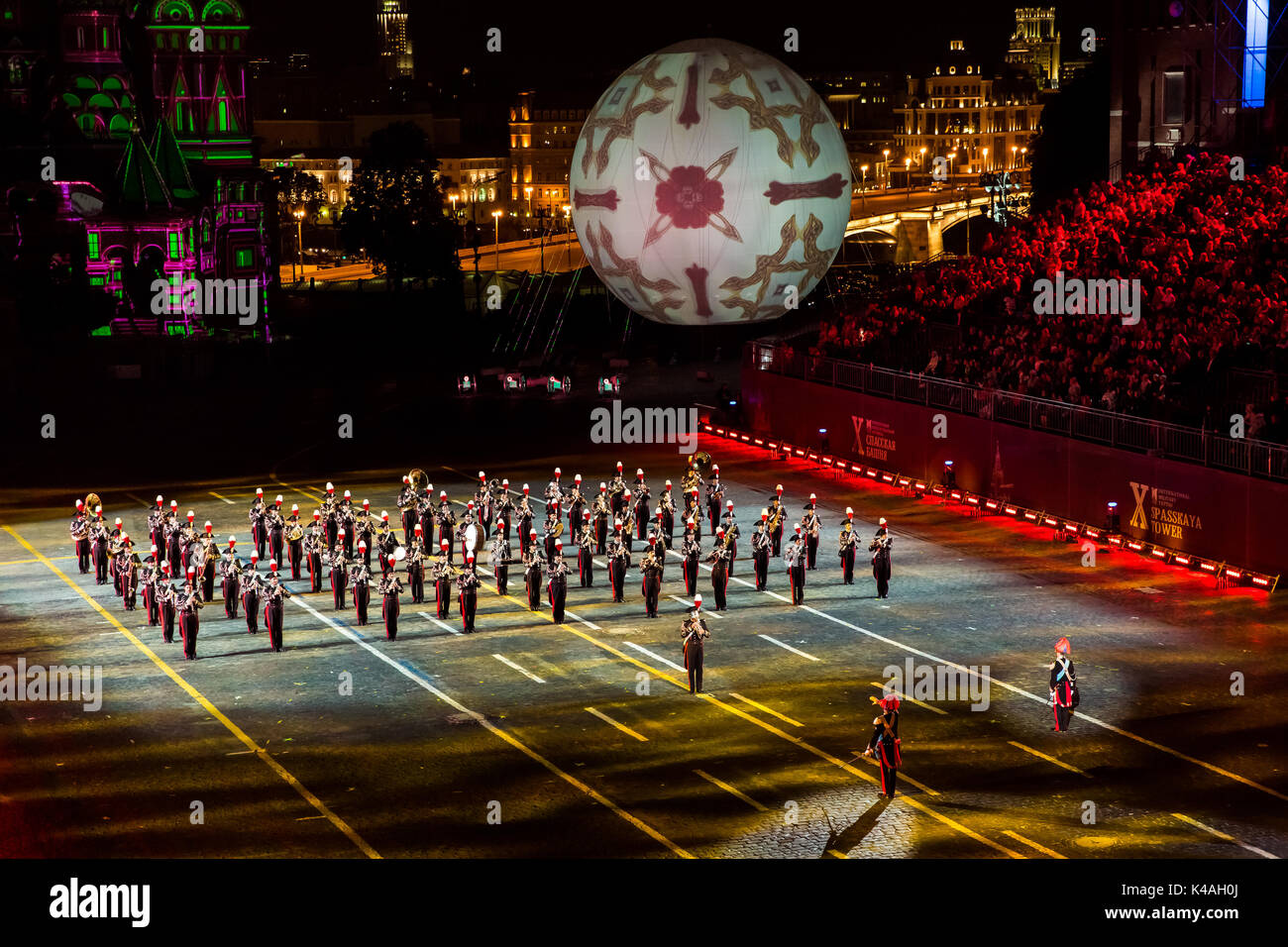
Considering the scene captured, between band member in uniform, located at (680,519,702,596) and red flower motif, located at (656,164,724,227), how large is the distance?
11.7 meters

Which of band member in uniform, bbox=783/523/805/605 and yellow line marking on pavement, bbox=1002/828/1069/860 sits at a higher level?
band member in uniform, bbox=783/523/805/605

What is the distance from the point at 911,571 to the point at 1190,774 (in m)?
10.4

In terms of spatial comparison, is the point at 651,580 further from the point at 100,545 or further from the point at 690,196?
the point at 690,196

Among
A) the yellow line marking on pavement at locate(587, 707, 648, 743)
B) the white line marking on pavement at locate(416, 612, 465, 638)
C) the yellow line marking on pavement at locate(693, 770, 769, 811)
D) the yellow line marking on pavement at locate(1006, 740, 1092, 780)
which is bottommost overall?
the white line marking on pavement at locate(416, 612, 465, 638)

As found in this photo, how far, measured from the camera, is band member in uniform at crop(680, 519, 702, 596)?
26719 mm

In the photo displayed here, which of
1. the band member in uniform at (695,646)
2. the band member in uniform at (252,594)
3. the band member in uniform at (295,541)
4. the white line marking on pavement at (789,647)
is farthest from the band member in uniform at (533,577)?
the band member in uniform at (695,646)

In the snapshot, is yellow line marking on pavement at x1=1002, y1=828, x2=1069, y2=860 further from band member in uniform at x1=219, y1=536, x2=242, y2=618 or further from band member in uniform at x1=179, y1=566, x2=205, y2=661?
band member in uniform at x1=219, y1=536, x2=242, y2=618

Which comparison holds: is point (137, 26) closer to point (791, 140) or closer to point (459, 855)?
point (791, 140)

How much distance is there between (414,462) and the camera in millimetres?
39844

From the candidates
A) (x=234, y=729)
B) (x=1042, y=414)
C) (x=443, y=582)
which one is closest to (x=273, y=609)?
(x=443, y=582)

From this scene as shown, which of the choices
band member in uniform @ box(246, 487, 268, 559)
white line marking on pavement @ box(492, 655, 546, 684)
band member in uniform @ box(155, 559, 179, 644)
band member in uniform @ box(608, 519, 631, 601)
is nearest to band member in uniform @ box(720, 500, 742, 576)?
band member in uniform @ box(608, 519, 631, 601)

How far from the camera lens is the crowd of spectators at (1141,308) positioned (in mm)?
30688

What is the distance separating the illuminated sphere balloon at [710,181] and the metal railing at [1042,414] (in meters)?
2.11
